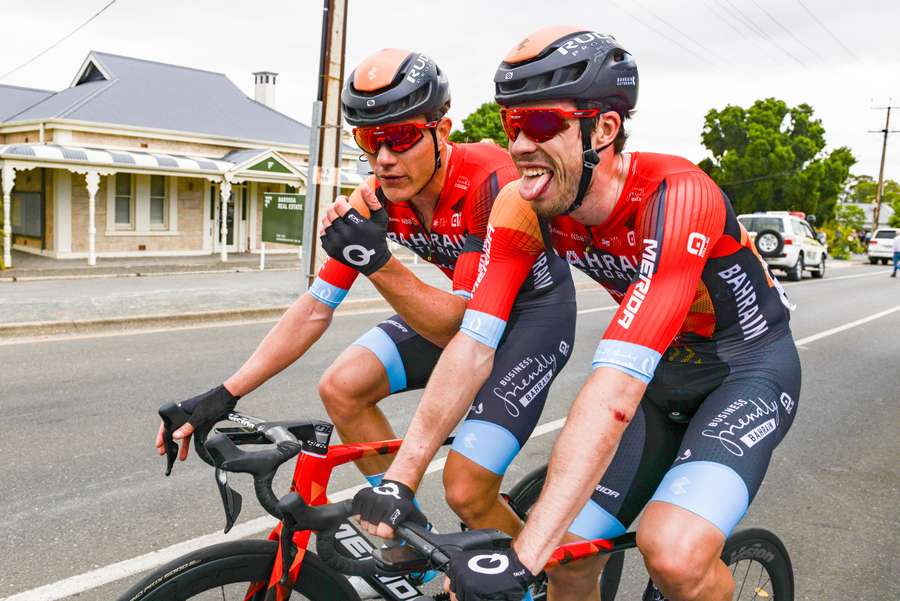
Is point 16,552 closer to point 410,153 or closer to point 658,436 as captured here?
point 410,153

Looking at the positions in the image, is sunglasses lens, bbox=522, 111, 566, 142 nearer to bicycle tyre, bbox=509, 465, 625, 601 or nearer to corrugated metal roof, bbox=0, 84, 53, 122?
bicycle tyre, bbox=509, 465, 625, 601

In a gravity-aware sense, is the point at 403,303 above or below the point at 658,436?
above

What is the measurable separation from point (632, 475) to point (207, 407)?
1400 millimetres

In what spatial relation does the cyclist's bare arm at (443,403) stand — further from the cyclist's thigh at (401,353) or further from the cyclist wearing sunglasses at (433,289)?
the cyclist's thigh at (401,353)

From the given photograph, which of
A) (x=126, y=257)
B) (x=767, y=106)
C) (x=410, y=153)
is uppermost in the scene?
(x=767, y=106)

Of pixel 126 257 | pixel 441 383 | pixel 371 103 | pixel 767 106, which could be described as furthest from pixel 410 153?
pixel 767 106

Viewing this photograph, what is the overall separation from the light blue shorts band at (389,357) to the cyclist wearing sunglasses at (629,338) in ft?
1.82

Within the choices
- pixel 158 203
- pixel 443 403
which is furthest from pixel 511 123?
pixel 158 203

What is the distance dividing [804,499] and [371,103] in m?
4.01

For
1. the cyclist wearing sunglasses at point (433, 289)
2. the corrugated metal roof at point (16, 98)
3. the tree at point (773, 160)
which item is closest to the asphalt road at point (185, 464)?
the cyclist wearing sunglasses at point (433, 289)

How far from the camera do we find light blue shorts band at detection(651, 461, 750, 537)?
2.23m

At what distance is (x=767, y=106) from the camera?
51250 mm

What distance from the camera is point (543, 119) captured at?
2312 mm

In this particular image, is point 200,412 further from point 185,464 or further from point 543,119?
point 185,464
